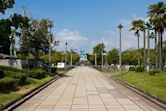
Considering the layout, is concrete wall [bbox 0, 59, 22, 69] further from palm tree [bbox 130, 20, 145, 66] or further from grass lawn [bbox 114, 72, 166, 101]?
palm tree [bbox 130, 20, 145, 66]

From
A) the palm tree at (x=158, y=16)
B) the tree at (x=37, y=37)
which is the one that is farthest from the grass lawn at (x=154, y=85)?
the tree at (x=37, y=37)

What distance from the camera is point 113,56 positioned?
162 m

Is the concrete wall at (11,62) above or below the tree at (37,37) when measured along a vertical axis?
below

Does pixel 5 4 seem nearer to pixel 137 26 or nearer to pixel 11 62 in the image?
pixel 11 62

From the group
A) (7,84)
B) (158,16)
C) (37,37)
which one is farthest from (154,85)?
(37,37)

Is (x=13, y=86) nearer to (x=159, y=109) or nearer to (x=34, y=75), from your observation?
(x=159, y=109)

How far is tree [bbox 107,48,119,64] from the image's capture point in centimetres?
15838

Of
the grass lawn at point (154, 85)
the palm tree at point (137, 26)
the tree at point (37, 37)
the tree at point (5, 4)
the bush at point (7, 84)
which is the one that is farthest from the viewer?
the palm tree at point (137, 26)

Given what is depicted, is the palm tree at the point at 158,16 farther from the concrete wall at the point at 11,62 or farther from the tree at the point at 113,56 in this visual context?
the tree at the point at 113,56

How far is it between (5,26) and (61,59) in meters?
125

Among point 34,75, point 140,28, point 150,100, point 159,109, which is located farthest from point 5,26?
point 140,28

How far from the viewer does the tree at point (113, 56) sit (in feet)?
520

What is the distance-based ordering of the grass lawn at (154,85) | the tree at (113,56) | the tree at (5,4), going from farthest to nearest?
1. the tree at (113,56)
2. the tree at (5,4)
3. the grass lawn at (154,85)

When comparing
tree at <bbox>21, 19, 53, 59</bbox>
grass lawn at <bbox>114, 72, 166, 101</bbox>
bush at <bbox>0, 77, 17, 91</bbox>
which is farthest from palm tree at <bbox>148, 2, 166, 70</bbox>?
bush at <bbox>0, 77, 17, 91</bbox>
